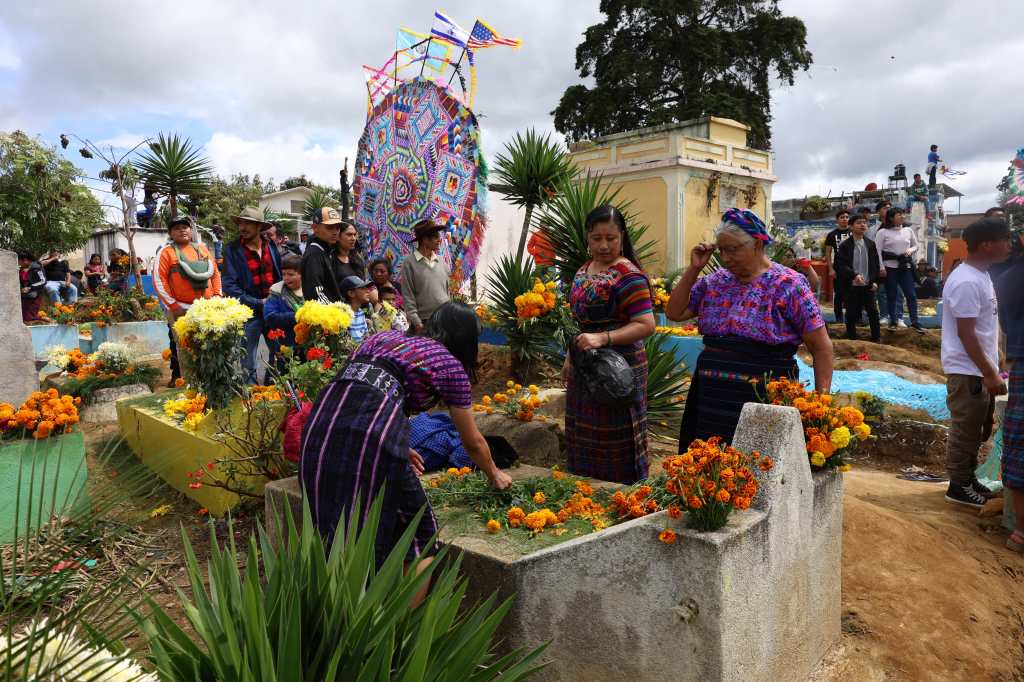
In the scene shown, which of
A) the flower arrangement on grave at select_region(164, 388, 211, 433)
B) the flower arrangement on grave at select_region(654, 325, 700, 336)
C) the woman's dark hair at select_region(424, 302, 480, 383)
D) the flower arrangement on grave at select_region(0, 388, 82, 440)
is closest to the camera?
the woman's dark hair at select_region(424, 302, 480, 383)

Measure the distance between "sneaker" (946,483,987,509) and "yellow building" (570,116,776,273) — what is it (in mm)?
10147

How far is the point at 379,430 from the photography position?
7.68ft

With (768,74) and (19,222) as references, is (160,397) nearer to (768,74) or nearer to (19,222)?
(19,222)

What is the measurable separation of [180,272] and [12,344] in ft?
4.73

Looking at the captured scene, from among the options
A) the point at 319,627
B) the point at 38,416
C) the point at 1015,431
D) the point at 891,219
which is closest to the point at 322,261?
the point at 38,416

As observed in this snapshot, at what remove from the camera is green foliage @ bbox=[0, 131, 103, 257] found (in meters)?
15.9

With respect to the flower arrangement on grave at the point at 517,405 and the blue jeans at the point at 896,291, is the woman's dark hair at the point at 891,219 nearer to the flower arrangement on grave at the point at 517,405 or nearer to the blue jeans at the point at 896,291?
the blue jeans at the point at 896,291

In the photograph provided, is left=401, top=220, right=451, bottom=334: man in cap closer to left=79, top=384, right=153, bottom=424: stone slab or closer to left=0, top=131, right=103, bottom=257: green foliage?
left=79, top=384, right=153, bottom=424: stone slab

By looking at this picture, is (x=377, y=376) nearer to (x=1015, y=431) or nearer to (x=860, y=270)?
(x=1015, y=431)

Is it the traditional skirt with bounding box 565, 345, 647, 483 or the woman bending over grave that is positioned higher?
the woman bending over grave

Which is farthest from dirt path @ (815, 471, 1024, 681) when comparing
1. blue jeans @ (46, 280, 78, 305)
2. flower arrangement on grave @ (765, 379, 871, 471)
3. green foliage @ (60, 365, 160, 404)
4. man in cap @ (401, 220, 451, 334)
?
blue jeans @ (46, 280, 78, 305)

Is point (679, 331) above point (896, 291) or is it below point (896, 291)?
below

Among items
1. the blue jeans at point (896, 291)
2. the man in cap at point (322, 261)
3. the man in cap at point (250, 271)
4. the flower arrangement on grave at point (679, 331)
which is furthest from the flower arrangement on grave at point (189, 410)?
the blue jeans at point (896, 291)

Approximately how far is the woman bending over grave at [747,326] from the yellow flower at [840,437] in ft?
1.17
